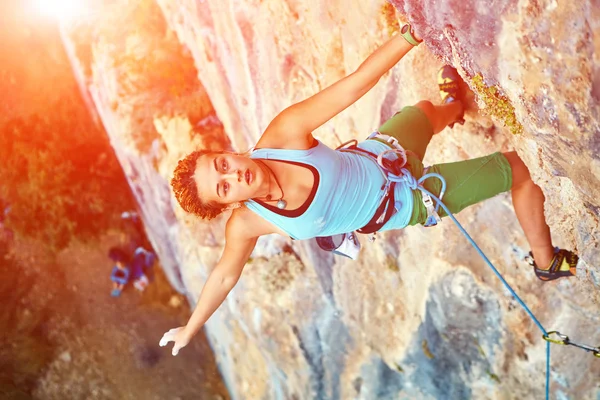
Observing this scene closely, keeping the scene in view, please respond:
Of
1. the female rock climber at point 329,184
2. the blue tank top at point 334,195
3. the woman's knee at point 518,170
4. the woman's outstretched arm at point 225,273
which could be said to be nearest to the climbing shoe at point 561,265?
the female rock climber at point 329,184

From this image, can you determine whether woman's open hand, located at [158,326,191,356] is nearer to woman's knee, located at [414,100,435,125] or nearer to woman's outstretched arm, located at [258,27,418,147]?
woman's outstretched arm, located at [258,27,418,147]

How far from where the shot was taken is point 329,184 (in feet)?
7.59

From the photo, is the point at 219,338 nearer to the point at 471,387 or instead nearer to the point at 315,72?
the point at 471,387

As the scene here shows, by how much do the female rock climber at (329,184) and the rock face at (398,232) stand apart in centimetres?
20

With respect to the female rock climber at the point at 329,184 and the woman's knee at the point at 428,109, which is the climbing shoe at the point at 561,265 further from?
the woman's knee at the point at 428,109

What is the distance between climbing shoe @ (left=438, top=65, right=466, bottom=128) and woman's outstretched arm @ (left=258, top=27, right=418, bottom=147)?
3.23 feet

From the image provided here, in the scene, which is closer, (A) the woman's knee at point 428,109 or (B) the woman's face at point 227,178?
(B) the woman's face at point 227,178

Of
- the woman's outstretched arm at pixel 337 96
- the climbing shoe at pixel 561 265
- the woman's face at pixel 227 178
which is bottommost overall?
the climbing shoe at pixel 561 265

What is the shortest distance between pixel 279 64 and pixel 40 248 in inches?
269

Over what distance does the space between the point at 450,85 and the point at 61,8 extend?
761 centimetres

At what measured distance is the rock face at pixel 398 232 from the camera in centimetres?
181

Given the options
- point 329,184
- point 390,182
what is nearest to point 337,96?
point 329,184

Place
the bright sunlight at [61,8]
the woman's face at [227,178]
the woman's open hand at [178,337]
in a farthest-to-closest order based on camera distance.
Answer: the bright sunlight at [61,8] < the woman's open hand at [178,337] < the woman's face at [227,178]

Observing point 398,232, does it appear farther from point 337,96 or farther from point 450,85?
point 337,96
